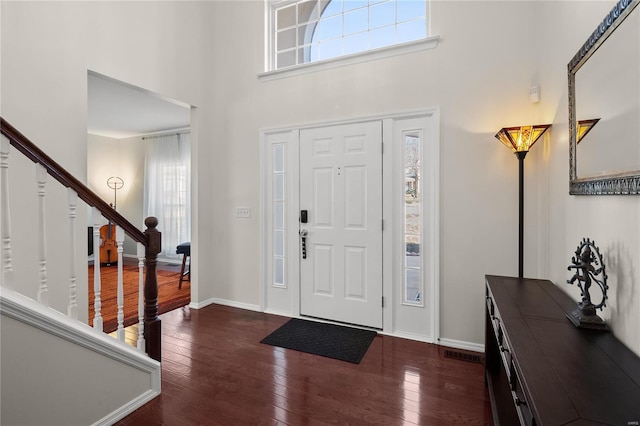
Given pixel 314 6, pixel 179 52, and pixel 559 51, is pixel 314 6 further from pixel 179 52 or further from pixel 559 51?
pixel 559 51

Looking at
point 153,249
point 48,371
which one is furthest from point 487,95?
point 48,371

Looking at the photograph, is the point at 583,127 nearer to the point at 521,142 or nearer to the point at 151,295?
the point at 521,142

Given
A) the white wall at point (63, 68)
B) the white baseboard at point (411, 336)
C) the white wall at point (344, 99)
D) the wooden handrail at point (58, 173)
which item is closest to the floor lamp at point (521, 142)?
the white wall at point (344, 99)

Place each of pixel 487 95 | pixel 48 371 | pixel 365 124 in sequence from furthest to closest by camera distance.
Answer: pixel 365 124, pixel 487 95, pixel 48 371

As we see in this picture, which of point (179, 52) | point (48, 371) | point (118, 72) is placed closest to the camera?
point (48, 371)

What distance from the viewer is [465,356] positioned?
2514 mm

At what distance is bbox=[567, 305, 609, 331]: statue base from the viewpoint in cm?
126

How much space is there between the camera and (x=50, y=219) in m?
2.28

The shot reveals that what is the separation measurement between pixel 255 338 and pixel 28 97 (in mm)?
2497

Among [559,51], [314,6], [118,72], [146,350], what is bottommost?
[146,350]

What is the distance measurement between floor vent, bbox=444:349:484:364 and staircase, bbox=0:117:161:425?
2153 millimetres

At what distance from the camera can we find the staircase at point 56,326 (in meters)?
1.38

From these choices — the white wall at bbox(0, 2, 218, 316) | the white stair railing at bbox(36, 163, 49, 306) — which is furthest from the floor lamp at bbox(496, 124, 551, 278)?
the white wall at bbox(0, 2, 218, 316)

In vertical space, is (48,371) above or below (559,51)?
below
